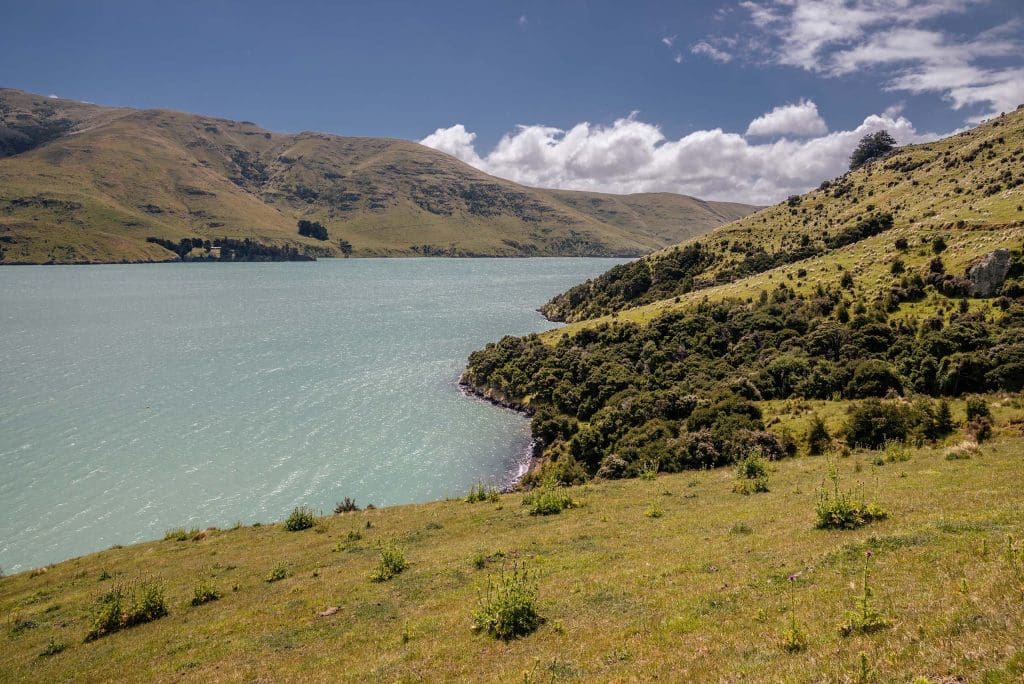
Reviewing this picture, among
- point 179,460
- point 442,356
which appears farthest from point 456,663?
point 442,356

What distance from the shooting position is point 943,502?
17984mm

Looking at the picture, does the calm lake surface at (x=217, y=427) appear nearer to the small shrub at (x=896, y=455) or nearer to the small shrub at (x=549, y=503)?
the small shrub at (x=549, y=503)

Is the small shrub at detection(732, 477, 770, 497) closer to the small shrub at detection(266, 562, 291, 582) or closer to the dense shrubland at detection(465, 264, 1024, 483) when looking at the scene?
the dense shrubland at detection(465, 264, 1024, 483)

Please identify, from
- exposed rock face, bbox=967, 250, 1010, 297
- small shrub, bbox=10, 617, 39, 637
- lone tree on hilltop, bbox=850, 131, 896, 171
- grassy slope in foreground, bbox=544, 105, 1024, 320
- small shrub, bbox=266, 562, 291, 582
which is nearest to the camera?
small shrub, bbox=10, 617, 39, 637

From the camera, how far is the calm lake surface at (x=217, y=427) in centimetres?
4712

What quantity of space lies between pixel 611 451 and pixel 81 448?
59.8 meters

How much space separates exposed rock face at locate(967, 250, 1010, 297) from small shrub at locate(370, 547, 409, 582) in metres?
69.1

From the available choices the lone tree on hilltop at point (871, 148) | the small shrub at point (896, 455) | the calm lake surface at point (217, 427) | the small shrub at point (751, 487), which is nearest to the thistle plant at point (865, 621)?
the small shrub at point (751, 487)

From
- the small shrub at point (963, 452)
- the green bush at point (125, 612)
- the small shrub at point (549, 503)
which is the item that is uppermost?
the small shrub at point (963, 452)

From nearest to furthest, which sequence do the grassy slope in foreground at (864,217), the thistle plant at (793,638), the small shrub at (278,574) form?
1. the thistle plant at (793,638)
2. the small shrub at (278,574)
3. the grassy slope in foreground at (864,217)

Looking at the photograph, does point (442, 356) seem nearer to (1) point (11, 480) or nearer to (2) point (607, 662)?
(1) point (11, 480)

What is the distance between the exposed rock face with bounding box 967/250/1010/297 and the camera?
186 feet

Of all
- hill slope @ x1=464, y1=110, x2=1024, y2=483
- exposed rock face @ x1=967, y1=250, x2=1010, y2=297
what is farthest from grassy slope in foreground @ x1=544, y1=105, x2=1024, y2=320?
exposed rock face @ x1=967, y1=250, x2=1010, y2=297

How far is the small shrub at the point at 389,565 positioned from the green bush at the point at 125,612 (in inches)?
376
